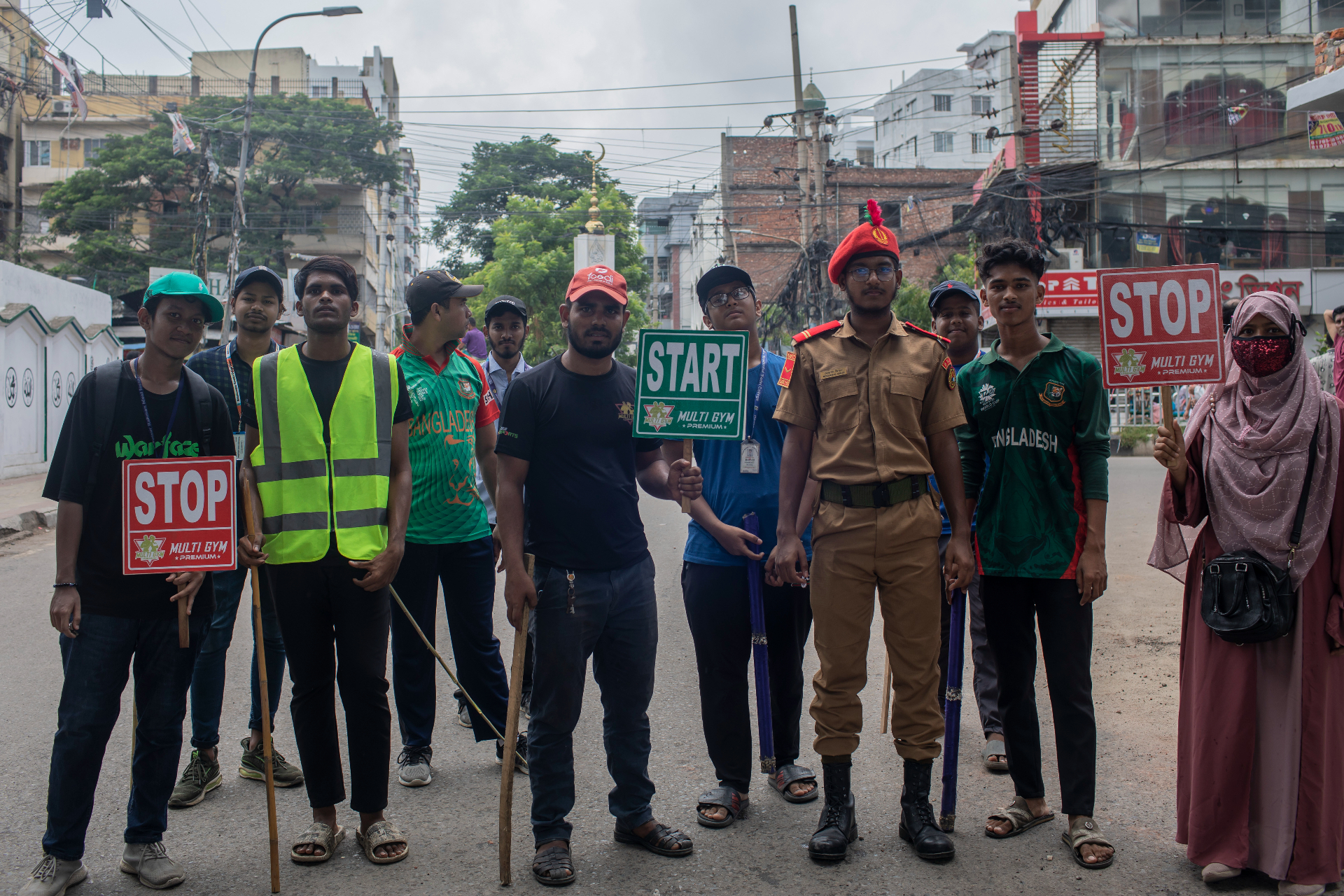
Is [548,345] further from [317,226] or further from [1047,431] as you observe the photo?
[1047,431]

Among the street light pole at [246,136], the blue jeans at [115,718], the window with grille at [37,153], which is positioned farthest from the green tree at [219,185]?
the blue jeans at [115,718]

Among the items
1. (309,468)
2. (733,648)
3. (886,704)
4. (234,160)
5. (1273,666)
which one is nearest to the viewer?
(1273,666)

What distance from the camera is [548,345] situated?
43.9 m

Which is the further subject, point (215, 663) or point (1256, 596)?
point (215, 663)

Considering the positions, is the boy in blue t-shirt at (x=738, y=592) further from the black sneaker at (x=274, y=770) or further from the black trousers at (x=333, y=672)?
the black sneaker at (x=274, y=770)

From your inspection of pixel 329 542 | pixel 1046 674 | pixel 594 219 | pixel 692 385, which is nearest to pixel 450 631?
pixel 329 542

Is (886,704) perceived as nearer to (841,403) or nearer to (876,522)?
(876,522)

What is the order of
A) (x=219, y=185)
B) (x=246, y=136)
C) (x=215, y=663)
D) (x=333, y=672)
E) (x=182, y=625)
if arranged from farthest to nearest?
(x=219, y=185) → (x=246, y=136) → (x=215, y=663) → (x=333, y=672) → (x=182, y=625)

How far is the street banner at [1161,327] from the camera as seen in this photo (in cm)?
365

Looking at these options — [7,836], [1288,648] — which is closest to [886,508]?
[1288,648]

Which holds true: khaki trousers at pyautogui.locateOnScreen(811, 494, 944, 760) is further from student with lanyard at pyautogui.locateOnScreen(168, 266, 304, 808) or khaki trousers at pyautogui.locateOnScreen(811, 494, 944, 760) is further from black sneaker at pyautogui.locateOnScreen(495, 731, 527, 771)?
student with lanyard at pyautogui.locateOnScreen(168, 266, 304, 808)

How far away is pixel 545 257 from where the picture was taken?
41094mm

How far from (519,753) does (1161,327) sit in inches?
125

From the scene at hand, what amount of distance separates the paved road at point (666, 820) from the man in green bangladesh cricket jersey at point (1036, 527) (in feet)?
1.02
